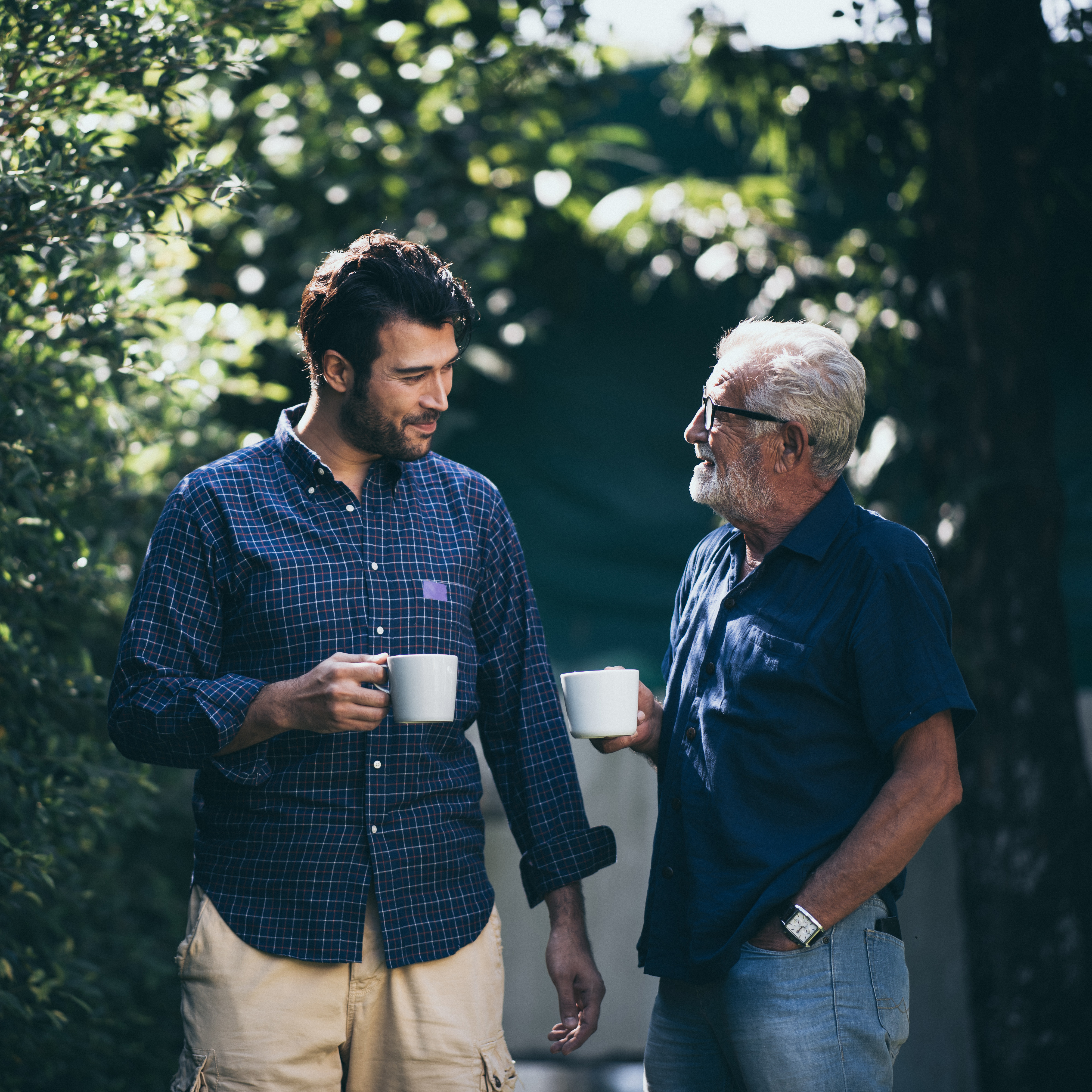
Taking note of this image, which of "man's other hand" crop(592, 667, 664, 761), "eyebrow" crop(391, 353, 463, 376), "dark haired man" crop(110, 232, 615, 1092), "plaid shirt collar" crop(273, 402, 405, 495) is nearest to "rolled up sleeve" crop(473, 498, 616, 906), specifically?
"dark haired man" crop(110, 232, 615, 1092)

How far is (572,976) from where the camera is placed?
2186mm

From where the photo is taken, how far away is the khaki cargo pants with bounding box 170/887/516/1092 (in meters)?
1.98

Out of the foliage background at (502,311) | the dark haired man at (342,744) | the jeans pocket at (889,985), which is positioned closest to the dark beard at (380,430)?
the dark haired man at (342,744)

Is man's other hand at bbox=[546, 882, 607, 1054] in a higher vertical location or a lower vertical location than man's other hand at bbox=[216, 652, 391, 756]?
lower

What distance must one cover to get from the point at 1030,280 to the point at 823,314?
72cm

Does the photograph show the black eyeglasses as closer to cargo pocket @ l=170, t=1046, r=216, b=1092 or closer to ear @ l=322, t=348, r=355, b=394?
ear @ l=322, t=348, r=355, b=394

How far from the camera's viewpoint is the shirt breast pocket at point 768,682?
194 centimetres

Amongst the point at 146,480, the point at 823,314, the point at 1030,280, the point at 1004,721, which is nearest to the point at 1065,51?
the point at 1030,280

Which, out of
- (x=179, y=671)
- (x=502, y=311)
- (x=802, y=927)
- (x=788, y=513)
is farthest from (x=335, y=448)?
(x=502, y=311)

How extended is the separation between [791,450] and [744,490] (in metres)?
0.11

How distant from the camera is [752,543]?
219 centimetres

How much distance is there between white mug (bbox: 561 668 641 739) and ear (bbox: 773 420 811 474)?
47cm

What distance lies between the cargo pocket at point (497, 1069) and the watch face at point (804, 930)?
602mm

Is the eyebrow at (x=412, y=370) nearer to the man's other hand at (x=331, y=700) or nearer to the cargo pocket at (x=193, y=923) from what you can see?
the man's other hand at (x=331, y=700)
